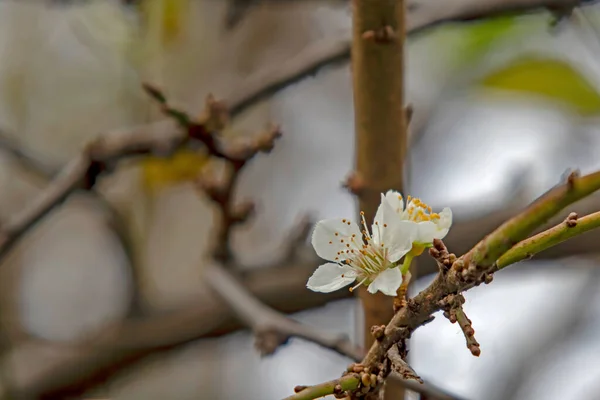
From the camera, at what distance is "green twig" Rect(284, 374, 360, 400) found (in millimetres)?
354

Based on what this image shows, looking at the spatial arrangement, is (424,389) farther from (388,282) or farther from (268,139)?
(268,139)

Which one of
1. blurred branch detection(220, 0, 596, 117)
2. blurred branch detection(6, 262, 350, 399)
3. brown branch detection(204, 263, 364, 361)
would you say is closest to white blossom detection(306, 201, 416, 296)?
brown branch detection(204, 263, 364, 361)

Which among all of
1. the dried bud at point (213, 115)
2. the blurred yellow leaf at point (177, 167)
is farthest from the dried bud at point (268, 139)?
the blurred yellow leaf at point (177, 167)

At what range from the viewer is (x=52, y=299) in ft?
7.39

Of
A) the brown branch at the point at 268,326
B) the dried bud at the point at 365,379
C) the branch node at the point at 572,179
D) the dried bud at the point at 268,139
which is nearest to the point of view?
the branch node at the point at 572,179

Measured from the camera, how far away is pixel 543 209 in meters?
0.27

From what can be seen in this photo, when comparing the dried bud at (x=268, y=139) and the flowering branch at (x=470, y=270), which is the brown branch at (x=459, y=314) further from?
the dried bud at (x=268, y=139)

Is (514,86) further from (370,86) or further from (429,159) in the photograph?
(370,86)

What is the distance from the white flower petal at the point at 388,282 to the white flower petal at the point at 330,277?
0.07 ft

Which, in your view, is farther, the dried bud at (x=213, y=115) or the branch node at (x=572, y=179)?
the dried bud at (x=213, y=115)

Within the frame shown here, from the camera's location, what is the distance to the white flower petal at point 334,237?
0.47 meters

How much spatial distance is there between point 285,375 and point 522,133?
2.39ft

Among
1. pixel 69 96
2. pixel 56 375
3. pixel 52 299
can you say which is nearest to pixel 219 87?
pixel 69 96

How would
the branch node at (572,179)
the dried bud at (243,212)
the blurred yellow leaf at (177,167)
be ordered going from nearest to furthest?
1. the branch node at (572,179)
2. the dried bud at (243,212)
3. the blurred yellow leaf at (177,167)
